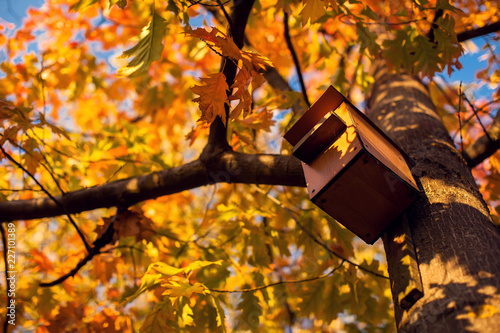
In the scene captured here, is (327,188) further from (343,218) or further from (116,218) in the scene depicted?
(116,218)

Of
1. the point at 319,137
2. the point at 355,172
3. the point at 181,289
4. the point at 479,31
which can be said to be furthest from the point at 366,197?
the point at 479,31

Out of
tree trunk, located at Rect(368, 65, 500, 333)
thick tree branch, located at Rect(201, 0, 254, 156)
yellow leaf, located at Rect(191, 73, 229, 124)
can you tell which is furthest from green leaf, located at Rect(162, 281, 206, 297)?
tree trunk, located at Rect(368, 65, 500, 333)

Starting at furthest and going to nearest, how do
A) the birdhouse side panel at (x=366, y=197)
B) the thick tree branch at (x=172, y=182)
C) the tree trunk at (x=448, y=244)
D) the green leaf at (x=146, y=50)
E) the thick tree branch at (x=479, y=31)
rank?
the thick tree branch at (x=479, y=31), the thick tree branch at (x=172, y=182), the green leaf at (x=146, y=50), the birdhouse side panel at (x=366, y=197), the tree trunk at (x=448, y=244)

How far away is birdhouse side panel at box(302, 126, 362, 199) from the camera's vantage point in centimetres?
166

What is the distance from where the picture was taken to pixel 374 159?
1.61m

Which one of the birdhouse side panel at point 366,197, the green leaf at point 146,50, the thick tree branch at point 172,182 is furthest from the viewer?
the thick tree branch at point 172,182

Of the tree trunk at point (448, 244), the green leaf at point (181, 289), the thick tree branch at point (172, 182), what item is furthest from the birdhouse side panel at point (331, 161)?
the green leaf at point (181, 289)

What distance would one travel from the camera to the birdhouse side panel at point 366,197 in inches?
64.9

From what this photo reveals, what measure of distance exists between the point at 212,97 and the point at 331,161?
0.63m

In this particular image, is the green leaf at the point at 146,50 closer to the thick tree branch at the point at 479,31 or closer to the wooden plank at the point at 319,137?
the wooden plank at the point at 319,137

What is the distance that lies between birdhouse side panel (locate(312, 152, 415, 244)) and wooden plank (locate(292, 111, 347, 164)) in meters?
0.26

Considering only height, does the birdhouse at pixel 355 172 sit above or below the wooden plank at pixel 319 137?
below

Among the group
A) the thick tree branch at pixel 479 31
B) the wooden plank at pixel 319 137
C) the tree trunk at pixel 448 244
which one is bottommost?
the tree trunk at pixel 448 244

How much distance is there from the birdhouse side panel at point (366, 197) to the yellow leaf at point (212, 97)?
615mm
